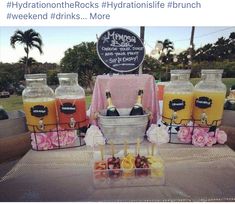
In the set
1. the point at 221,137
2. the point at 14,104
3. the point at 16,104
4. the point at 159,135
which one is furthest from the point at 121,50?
the point at 14,104

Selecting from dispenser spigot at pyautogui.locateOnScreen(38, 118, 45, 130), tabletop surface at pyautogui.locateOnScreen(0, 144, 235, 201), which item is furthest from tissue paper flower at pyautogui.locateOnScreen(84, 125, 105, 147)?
Answer: dispenser spigot at pyautogui.locateOnScreen(38, 118, 45, 130)

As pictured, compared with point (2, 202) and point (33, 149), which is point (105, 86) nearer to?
point (33, 149)

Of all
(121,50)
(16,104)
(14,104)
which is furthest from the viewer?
(14,104)

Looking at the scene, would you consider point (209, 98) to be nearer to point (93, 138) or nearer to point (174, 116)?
point (174, 116)

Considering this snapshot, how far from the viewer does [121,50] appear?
85 centimetres

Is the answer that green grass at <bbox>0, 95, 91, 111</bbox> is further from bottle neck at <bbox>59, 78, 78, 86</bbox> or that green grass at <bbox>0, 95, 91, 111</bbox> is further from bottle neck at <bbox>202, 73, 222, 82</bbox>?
bottle neck at <bbox>202, 73, 222, 82</bbox>

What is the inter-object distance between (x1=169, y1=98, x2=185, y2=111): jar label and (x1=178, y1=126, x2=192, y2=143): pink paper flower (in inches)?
2.7

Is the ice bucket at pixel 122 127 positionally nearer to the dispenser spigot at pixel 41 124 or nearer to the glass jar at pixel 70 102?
the glass jar at pixel 70 102

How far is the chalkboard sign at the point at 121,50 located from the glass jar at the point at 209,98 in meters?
0.25

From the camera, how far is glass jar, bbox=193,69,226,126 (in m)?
0.71

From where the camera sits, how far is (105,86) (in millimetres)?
829

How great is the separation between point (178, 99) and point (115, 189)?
347mm

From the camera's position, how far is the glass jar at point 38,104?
0.70 meters
